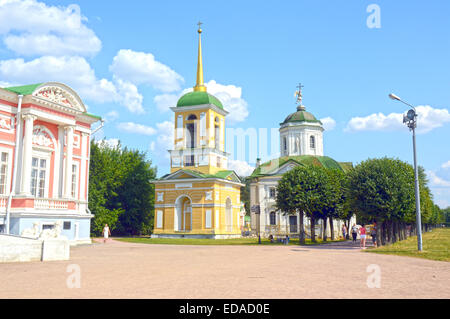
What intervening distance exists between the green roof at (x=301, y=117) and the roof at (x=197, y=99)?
15711 millimetres

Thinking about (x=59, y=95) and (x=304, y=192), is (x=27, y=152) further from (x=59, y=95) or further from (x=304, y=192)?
(x=304, y=192)

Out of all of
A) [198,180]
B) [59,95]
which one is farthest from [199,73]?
Answer: [59,95]

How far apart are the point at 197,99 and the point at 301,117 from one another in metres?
20.0

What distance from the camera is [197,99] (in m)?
50.8

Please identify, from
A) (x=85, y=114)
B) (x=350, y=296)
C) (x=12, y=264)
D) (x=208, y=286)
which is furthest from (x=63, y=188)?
(x=350, y=296)

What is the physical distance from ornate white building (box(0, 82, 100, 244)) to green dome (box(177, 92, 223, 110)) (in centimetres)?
1936

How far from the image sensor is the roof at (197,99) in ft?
165

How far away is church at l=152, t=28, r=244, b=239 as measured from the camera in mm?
46844

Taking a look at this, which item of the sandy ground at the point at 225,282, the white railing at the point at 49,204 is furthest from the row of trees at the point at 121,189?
the sandy ground at the point at 225,282

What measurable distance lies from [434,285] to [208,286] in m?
6.00

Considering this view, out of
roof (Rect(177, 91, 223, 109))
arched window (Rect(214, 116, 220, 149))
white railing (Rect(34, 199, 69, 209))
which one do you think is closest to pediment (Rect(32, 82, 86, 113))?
white railing (Rect(34, 199, 69, 209))

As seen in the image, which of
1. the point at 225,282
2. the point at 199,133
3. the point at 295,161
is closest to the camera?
the point at 225,282

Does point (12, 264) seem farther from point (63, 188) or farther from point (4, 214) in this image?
point (63, 188)

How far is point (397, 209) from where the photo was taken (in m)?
27.9
